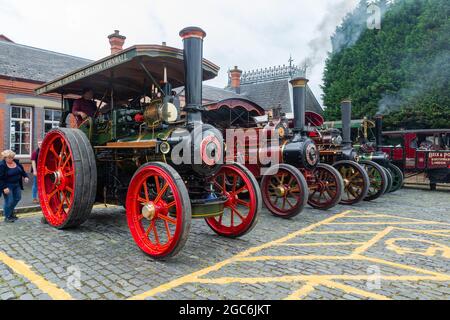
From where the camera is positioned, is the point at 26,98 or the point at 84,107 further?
the point at 26,98

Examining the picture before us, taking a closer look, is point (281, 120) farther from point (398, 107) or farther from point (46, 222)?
point (398, 107)

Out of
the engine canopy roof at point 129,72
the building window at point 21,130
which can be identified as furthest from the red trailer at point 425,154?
the building window at point 21,130

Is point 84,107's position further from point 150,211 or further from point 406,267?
point 406,267

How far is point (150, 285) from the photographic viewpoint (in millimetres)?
2652

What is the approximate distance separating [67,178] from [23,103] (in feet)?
27.5

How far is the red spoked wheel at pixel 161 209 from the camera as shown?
9.62ft

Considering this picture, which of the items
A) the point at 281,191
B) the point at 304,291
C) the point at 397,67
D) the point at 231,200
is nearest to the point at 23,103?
the point at 281,191

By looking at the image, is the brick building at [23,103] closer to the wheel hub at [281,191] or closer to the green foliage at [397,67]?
the wheel hub at [281,191]

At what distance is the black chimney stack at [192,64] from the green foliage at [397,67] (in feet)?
45.9

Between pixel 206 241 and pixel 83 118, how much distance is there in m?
2.57

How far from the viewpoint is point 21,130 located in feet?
37.2

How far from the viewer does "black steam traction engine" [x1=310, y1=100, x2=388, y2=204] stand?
23.4ft

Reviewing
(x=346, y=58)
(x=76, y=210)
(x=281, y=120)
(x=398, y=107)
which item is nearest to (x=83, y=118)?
(x=76, y=210)
